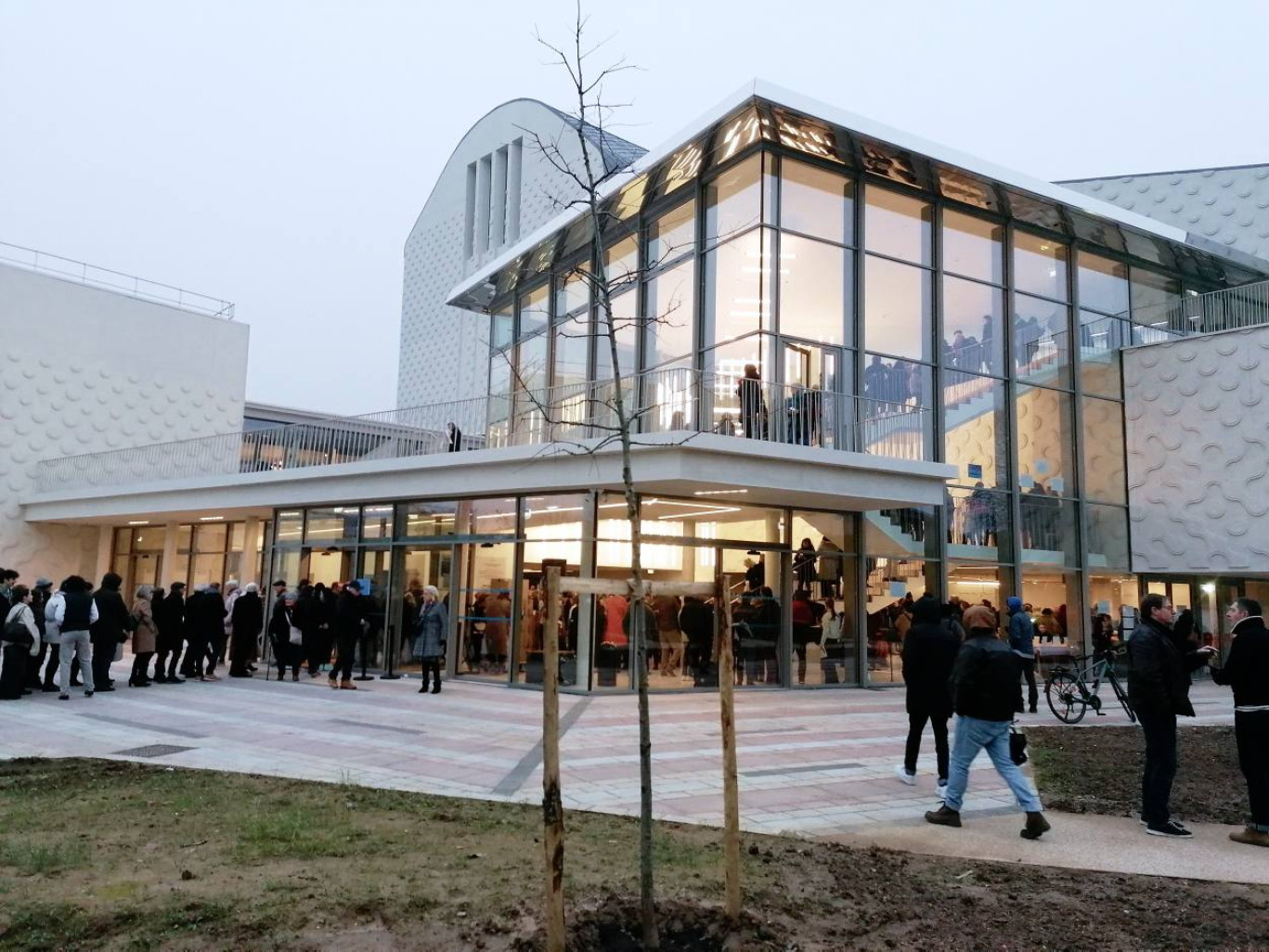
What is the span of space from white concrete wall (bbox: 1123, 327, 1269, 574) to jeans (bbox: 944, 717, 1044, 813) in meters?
15.8

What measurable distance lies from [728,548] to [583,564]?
2.52 meters

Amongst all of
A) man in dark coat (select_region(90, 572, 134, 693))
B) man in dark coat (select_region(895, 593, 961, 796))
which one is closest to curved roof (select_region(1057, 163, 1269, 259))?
man in dark coat (select_region(895, 593, 961, 796))

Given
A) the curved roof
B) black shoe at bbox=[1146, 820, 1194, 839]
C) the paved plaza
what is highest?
the curved roof

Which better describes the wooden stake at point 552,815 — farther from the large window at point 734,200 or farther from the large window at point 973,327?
the large window at point 973,327

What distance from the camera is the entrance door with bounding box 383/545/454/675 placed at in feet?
55.5

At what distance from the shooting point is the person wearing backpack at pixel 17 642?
12.5m

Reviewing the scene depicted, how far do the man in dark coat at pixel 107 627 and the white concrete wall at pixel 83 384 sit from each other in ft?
54.9

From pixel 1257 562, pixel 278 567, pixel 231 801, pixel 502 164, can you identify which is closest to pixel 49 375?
pixel 278 567

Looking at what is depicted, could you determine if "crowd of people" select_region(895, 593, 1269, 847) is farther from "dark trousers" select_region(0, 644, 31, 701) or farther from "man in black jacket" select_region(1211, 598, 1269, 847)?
"dark trousers" select_region(0, 644, 31, 701)

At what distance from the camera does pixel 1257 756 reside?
641cm

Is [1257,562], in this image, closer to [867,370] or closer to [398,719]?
[867,370]

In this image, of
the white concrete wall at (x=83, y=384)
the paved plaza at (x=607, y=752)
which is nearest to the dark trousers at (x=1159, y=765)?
the paved plaza at (x=607, y=752)

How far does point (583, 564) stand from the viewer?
49.3ft

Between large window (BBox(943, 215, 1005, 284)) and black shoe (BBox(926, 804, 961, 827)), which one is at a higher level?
large window (BBox(943, 215, 1005, 284))
